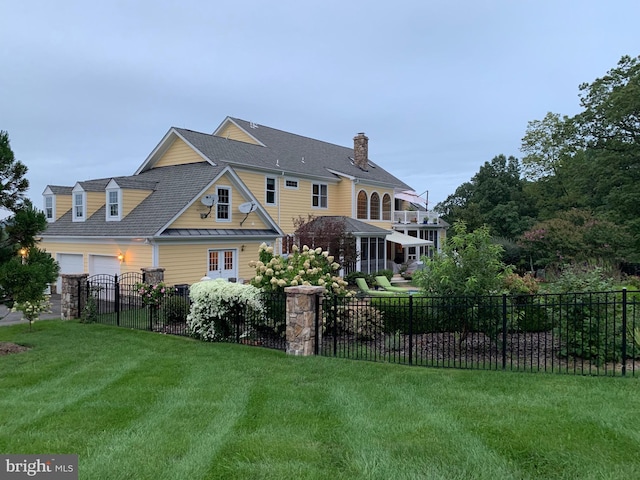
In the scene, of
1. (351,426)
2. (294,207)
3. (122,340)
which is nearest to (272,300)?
(122,340)

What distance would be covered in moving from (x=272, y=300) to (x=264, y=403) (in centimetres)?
432

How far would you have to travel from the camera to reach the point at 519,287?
1132cm

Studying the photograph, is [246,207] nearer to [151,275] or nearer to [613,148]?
[151,275]

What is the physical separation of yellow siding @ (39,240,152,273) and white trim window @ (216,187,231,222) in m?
3.49

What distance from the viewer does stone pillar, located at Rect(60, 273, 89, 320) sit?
13180 millimetres

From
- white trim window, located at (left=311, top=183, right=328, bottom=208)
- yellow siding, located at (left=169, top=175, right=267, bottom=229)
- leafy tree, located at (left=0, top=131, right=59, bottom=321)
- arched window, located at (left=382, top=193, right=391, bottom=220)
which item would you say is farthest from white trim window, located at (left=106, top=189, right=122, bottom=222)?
arched window, located at (left=382, top=193, right=391, bottom=220)

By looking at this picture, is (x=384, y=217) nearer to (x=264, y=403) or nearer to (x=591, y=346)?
(x=591, y=346)

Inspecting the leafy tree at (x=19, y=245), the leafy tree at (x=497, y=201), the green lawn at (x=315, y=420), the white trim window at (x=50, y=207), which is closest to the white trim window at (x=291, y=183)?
the white trim window at (x=50, y=207)

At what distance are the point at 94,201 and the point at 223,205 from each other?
5918 mm

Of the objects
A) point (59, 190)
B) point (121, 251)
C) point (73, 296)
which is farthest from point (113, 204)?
point (73, 296)

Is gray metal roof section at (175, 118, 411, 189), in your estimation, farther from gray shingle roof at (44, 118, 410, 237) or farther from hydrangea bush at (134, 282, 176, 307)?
hydrangea bush at (134, 282, 176, 307)

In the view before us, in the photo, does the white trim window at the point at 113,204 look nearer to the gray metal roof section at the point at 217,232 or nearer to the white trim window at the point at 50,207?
the gray metal roof section at the point at 217,232

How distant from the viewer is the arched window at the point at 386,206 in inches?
1238

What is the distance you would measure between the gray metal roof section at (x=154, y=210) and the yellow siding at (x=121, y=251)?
0.46 metres
